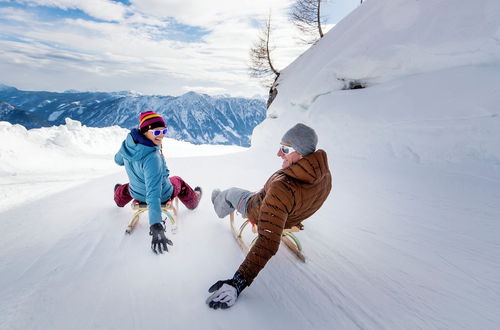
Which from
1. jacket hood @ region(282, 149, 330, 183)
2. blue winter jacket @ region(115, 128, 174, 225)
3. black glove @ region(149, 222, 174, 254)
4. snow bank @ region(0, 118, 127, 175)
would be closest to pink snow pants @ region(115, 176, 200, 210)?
blue winter jacket @ region(115, 128, 174, 225)

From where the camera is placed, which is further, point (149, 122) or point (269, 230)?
point (149, 122)

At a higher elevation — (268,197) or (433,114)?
(433,114)

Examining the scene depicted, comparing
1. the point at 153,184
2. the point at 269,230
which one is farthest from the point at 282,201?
the point at 153,184

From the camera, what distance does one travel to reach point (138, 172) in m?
2.74

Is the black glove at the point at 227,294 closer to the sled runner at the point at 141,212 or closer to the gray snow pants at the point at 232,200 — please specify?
the gray snow pants at the point at 232,200

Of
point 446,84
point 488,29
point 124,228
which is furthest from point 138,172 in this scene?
point 488,29

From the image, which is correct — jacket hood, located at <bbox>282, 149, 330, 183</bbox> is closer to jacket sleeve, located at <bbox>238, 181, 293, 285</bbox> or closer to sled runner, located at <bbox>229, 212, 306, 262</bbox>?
jacket sleeve, located at <bbox>238, 181, 293, 285</bbox>

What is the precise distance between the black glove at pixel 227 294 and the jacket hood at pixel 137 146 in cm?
159

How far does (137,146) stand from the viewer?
2535 mm

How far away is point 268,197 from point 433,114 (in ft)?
13.1

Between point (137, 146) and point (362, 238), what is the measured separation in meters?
2.83

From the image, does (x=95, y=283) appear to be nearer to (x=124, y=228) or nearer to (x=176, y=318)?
(x=176, y=318)

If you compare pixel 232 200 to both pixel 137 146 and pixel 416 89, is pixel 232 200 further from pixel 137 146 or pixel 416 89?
pixel 416 89

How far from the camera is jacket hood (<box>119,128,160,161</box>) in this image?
2541 millimetres
